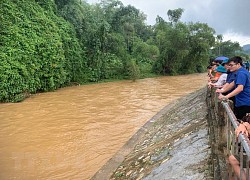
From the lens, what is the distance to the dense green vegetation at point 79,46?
1892cm

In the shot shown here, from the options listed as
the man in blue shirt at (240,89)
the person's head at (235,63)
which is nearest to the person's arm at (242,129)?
the man in blue shirt at (240,89)

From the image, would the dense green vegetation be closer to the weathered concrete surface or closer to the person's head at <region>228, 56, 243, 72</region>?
the weathered concrete surface

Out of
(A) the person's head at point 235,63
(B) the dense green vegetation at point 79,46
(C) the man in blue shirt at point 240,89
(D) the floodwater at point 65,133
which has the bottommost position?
(D) the floodwater at point 65,133

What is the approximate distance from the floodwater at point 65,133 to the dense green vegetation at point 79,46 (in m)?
3.57

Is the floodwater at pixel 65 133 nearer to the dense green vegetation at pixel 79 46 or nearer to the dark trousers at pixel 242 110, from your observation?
the dense green vegetation at pixel 79 46

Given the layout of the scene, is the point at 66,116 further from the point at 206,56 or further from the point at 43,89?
the point at 206,56

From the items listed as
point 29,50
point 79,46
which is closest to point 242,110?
point 29,50

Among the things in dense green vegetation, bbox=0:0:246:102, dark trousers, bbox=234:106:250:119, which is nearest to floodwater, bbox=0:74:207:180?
dense green vegetation, bbox=0:0:246:102

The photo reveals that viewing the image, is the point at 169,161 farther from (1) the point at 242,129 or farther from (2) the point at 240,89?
(1) the point at 242,129

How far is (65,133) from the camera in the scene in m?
10.4

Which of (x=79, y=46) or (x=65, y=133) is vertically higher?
(x=79, y=46)

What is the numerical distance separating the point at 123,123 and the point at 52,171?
5.05 m

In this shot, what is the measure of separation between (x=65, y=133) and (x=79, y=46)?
61.9 ft

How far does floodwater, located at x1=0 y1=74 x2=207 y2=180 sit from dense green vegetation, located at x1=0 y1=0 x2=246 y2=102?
11.7 ft
